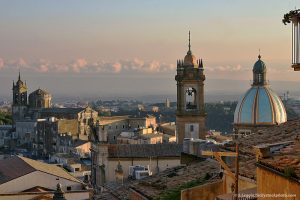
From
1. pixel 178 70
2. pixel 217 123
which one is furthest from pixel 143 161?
pixel 217 123

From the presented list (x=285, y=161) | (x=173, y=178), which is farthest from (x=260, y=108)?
(x=285, y=161)

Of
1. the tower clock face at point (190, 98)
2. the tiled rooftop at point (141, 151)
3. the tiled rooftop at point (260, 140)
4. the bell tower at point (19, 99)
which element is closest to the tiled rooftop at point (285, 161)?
the tiled rooftop at point (260, 140)

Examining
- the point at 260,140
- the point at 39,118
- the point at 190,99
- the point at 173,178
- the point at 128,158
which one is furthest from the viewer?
the point at 39,118

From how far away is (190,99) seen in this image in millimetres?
40688

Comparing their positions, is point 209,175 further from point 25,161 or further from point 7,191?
point 25,161

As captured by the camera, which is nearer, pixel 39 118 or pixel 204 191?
pixel 204 191

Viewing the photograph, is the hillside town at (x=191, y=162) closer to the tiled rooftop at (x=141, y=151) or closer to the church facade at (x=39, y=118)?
the tiled rooftop at (x=141, y=151)

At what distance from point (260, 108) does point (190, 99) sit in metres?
10.3

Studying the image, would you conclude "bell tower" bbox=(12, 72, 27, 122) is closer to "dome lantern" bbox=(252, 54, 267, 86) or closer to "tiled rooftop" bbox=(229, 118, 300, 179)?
"dome lantern" bbox=(252, 54, 267, 86)

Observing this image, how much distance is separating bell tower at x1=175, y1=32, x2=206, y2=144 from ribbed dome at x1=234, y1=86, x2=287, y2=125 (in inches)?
326

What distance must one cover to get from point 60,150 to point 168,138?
1630cm

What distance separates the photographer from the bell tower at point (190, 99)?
39562mm

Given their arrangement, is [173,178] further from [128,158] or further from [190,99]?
[190,99]

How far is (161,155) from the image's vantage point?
30766 millimetres
